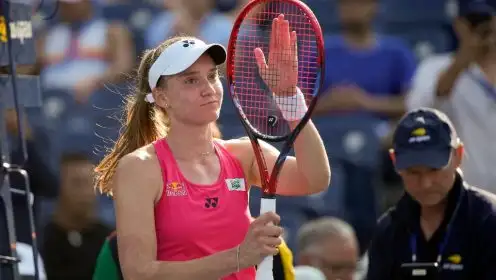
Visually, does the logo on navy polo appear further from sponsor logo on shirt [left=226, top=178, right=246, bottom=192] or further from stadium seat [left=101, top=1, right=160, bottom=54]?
stadium seat [left=101, top=1, right=160, bottom=54]

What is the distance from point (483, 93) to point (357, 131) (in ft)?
3.60

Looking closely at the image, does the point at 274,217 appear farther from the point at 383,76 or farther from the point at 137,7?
the point at 137,7

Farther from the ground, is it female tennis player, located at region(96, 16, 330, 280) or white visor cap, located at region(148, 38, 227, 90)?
white visor cap, located at region(148, 38, 227, 90)

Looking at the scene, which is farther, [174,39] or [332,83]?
[332,83]

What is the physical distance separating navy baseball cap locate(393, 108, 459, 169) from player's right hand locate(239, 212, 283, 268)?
1.30 m

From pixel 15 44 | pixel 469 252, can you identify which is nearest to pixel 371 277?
pixel 469 252

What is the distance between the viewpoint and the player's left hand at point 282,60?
3.79 metres

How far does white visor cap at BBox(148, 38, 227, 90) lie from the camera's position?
151 inches

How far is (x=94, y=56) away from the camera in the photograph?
9.35 m

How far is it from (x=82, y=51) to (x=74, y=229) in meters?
2.02

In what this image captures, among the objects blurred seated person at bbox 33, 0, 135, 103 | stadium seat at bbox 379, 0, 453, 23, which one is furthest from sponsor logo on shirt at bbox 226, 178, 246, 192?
blurred seated person at bbox 33, 0, 135, 103

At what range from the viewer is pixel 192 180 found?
3.84m

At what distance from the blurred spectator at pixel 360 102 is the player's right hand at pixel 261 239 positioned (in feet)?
13.1

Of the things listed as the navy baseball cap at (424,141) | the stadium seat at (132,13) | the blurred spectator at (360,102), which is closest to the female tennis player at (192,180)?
the navy baseball cap at (424,141)
